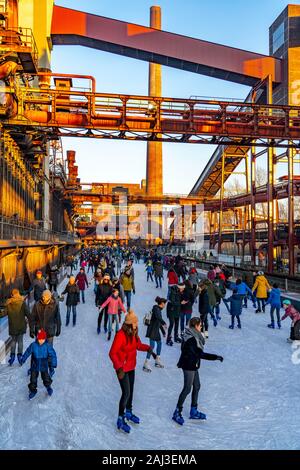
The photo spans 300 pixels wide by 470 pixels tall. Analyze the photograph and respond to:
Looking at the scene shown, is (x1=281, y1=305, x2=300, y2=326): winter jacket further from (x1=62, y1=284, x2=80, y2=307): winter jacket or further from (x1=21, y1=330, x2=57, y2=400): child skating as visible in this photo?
(x1=62, y1=284, x2=80, y2=307): winter jacket

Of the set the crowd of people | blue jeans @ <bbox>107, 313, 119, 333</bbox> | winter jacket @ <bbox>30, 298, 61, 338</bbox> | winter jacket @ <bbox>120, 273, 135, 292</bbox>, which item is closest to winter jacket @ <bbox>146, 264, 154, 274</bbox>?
the crowd of people

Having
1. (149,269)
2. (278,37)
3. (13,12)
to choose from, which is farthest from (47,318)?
(278,37)

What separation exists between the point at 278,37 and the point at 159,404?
3263 centimetres

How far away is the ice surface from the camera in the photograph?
4.52 meters

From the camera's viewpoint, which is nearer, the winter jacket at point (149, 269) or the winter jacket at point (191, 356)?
the winter jacket at point (191, 356)

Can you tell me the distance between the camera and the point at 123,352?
4594 millimetres

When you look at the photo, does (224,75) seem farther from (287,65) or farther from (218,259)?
(218,259)

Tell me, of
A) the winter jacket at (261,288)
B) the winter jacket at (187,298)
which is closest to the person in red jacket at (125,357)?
the winter jacket at (187,298)

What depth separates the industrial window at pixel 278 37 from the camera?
29.1 meters

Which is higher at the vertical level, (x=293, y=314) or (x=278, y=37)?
(x=278, y=37)

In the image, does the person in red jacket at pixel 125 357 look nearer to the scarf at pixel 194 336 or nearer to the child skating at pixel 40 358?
the scarf at pixel 194 336

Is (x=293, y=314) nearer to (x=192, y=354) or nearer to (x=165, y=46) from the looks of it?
(x=192, y=354)

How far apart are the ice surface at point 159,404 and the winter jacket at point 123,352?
3.00 ft

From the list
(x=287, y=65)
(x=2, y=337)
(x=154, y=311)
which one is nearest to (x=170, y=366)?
(x=154, y=311)
